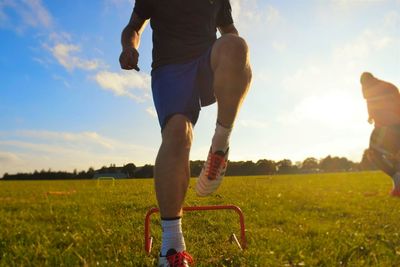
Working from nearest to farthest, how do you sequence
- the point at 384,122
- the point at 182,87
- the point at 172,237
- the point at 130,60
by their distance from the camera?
the point at 172,237 → the point at 130,60 → the point at 182,87 → the point at 384,122

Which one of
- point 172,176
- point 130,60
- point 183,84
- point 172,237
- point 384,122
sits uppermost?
point 384,122

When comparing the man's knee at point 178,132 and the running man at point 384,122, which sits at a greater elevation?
the running man at point 384,122

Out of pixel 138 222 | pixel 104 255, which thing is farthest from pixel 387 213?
pixel 104 255

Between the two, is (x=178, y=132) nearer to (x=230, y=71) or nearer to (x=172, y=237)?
(x=230, y=71)

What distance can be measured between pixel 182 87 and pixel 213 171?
743 millimetres

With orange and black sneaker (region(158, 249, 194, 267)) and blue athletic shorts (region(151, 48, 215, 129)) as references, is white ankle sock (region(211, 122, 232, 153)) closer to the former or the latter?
blue athletic shorts (region(151, 48, 215, 129))

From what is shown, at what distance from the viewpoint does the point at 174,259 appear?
3010 millimetres

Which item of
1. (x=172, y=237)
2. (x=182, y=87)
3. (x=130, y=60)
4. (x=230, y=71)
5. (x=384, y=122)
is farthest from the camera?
(x=384, y=122)

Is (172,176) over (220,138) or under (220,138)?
under

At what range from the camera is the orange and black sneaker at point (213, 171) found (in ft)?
11.4

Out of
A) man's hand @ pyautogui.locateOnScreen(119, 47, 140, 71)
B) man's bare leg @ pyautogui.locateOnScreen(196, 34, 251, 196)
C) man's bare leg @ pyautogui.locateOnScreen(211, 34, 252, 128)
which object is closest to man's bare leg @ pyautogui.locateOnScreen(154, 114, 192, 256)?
man's bare leg @ pyautogui.locateOnScreen(196, 34, 251, 196)

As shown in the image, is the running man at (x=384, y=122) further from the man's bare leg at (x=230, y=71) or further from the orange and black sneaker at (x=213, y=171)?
the man's bare leg at (x=230, y=71)

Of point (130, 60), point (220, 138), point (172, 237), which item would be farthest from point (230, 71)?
point (172, 237)

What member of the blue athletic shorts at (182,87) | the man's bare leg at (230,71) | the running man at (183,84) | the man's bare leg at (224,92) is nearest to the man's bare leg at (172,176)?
the running man at (183,84)
